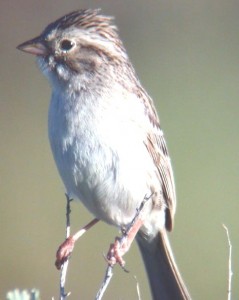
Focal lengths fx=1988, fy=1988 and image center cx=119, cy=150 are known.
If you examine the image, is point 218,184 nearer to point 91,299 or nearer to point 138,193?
point 91,299

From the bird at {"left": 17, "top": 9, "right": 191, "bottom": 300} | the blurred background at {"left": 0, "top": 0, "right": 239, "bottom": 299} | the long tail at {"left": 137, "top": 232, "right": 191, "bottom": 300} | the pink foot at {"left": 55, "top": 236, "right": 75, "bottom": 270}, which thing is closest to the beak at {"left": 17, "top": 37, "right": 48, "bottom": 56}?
the bird at {"left": 17, "top": 9, "right": 191, "bottom": 300}

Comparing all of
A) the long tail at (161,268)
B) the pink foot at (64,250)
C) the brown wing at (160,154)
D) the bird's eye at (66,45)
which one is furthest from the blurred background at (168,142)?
the bird's eye at (66,45)

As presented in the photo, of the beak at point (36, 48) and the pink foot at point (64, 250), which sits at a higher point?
the beak at point (36, 48)

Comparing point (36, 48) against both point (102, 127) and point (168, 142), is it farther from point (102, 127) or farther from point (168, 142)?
point (168, 142)

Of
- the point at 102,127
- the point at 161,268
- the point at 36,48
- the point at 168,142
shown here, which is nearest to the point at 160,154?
the point at 102,127

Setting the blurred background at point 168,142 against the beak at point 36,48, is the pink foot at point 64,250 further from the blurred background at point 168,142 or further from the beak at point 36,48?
the blurred background at point 168,142

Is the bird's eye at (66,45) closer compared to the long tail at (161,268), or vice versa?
the bird's eye at (66,45)
